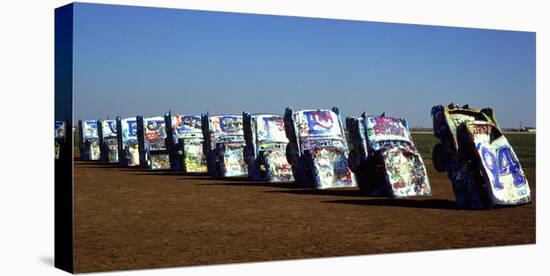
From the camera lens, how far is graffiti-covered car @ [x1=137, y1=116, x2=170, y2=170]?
2397cm

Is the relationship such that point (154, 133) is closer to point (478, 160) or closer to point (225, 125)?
point (225, 125)

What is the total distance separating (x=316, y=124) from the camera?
710 inches

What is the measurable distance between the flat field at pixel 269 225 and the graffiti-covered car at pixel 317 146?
0.83 metres

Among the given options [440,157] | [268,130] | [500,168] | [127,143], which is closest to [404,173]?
[440,157]

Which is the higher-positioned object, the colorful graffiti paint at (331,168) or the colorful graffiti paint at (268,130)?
the colorful graffiti paint at (268,130)

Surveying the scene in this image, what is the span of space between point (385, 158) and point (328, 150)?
209 cm

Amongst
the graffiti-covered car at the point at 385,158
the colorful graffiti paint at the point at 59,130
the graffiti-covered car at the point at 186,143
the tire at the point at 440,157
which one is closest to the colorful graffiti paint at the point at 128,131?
the graffiti-covered car at the point at 186,143

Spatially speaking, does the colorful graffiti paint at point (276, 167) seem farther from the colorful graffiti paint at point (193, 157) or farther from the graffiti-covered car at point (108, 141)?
the graffiti-covered car at point (108, 141)

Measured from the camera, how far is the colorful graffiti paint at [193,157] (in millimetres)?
22750

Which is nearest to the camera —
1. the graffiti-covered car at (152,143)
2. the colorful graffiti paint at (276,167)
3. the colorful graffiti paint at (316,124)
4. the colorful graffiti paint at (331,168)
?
the colorful graffiti paint at (331,168)

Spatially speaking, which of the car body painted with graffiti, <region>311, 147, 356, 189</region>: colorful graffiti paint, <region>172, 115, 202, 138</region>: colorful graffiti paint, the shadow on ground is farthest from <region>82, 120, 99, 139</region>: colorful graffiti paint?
the car body painted with graffiti

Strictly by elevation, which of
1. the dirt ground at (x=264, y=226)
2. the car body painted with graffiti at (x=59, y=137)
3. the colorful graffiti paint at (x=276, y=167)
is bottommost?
the dirt ground at (x=264, y=226)

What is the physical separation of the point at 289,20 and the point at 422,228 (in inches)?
142

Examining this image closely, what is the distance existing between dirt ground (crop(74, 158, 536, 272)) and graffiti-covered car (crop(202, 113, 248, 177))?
4.42 meters
